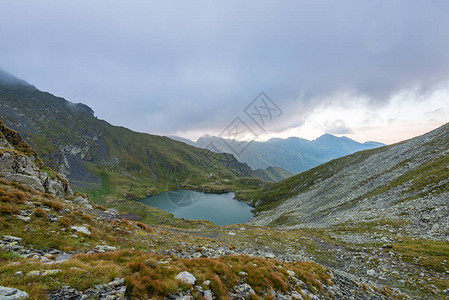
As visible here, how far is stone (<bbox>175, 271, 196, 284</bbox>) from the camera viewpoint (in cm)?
763

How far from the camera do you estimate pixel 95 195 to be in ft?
438

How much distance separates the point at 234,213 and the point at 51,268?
118363 millimetres

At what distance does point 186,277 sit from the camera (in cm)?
791

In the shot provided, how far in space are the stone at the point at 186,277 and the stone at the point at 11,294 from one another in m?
4.92

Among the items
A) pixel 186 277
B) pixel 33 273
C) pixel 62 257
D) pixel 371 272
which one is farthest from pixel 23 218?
pixel 371 272

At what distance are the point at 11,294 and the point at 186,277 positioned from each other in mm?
5617

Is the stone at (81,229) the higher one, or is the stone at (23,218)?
the stone at (23,218)

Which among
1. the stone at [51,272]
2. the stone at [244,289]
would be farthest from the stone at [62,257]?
the stone at [244,289]

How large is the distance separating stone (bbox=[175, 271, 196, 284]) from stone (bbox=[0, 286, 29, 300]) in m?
4.92

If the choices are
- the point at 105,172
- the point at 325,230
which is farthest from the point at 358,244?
the point at 105,172

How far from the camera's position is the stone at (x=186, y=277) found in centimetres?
763

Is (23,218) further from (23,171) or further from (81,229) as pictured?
(23,171)

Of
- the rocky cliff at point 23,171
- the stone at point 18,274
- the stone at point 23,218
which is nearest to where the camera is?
the stone at point 18,274

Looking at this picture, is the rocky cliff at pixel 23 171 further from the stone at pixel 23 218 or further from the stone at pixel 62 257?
the stone at pixel 62 257
